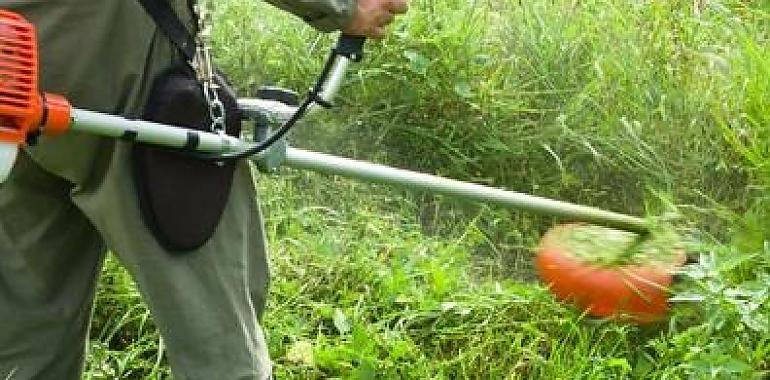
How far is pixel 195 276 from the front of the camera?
2357 millimetres

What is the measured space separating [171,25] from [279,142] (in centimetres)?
29

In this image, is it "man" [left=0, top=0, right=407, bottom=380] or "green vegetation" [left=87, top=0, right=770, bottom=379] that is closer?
"man" [left=0, top=0, right=407, bottom=380]

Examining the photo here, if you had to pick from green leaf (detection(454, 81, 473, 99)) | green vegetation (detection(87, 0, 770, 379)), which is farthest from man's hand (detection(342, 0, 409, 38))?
green leaf (detection(454, 81, 473, 99))

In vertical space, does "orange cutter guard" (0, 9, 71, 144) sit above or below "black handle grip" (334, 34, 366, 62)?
below

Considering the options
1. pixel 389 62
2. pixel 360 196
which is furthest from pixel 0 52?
pixel 389 62

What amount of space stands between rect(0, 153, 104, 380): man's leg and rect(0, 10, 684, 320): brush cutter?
325 mm

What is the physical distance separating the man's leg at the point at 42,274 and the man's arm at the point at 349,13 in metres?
0.54

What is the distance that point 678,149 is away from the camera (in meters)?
3.99

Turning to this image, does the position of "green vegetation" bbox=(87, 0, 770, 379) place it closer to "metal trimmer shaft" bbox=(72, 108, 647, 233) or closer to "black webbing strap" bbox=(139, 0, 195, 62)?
"metal trimmer shaft" bbox=(72, 108, 647, 233)

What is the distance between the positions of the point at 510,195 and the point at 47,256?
3.36ft

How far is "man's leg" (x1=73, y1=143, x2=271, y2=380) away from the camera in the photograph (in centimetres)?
229

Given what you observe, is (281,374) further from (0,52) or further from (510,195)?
(0,52)

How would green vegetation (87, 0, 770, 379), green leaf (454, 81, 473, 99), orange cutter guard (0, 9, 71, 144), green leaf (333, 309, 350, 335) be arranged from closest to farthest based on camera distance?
orange cutter guard (0, 9, 71, 144) < green vegetation (87, 0, 770, 379) < green leaf (333, 309, 350, 335) < green leaf (454, 81, 473, 99)

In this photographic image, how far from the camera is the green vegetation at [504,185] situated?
3.19m
